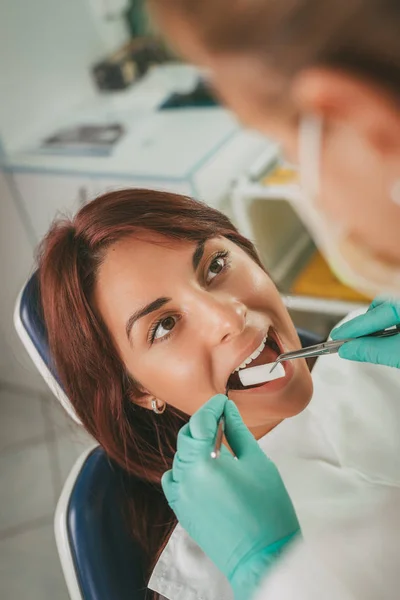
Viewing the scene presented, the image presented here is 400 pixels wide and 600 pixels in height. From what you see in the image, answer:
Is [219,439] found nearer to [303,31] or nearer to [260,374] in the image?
[260,374]

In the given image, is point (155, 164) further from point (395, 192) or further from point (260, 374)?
point (395, 192)

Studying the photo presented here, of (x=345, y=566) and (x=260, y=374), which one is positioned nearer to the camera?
(x=345, y=566)

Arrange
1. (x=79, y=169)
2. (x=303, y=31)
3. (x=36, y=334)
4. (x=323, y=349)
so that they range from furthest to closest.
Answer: (x=79, y=169) < (x=36, y=334) < (x=323, y=349) < (x=303, y=31)

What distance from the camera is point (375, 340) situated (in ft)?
2.69

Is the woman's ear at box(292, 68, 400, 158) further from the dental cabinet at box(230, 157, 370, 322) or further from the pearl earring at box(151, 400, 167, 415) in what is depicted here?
the dental cabinet at box(230, 157, 370, 322)

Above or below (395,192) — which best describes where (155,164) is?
below

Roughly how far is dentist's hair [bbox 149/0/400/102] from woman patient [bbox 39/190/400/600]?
507 millimetres

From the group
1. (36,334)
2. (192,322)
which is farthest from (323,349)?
(36,334)

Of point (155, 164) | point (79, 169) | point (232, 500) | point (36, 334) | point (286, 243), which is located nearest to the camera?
point (232, 500)

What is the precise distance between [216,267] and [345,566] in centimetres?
47

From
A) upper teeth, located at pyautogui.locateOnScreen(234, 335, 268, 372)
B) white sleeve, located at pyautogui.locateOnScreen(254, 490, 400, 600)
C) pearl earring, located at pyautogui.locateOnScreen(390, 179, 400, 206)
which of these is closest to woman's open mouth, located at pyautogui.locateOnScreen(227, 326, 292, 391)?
upper teeth, located at pyautogui.locateOnScreen(234, 335, 268, 372)

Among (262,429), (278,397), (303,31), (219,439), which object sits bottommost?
(262,429)

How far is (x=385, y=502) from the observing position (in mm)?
851

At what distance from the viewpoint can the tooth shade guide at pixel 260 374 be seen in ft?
2.74
